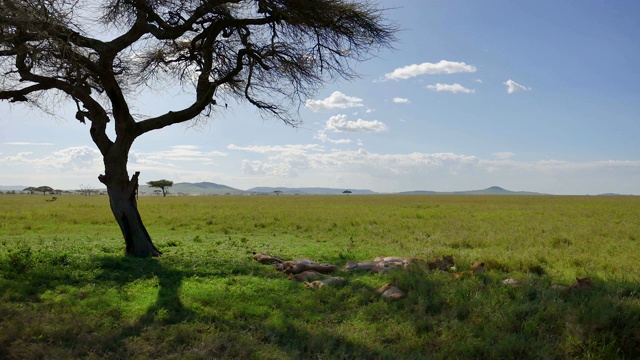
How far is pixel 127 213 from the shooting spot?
517 inches

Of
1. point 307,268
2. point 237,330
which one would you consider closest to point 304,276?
point 307,268

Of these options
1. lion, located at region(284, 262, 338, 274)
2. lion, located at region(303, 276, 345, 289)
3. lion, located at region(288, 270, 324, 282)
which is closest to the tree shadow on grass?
lion, located at region(303, 276, 345, 289)

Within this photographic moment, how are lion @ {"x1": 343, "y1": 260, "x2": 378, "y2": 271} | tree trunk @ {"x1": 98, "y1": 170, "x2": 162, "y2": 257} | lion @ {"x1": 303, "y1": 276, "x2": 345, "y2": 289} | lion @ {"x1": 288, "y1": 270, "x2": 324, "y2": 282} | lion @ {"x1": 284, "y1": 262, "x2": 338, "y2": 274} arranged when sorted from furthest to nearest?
tree trunk @ {"x1": 98, "y1": 170, "x2": 162, "y2": 257}
lion @ {"x1": 343, "y1": 260, "x2": 378, "y2": 271}
lion @ {"x1": 284, "y1": 262, "x2": 338, "y2": 274}
lion @ {"x1": 288, "y1": 270, "x2": 324, "y2": 282}
lion @ {"x1": 303, "y1": 276, "x2": 345, "y2": 289}

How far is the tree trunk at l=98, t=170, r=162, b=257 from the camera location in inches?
515

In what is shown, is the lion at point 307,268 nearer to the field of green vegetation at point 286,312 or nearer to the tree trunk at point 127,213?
the field of green vegetation at point 286,312

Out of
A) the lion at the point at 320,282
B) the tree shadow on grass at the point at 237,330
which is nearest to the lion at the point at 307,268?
the lion at the point at 320,282

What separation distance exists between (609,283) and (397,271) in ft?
13.1

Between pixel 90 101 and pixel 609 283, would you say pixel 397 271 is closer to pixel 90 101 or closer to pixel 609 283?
pixel 609 283

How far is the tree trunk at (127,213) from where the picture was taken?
13.1 m

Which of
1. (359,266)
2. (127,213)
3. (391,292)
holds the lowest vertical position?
(391,292)

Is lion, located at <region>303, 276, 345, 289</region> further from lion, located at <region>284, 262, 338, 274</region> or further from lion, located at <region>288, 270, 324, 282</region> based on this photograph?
lion, located at <region>284, 262, 338, 274</region>

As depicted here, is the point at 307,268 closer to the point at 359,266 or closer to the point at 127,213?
the point at 359,266

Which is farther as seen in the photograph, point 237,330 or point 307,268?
point 307,268

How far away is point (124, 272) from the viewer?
1064cm
